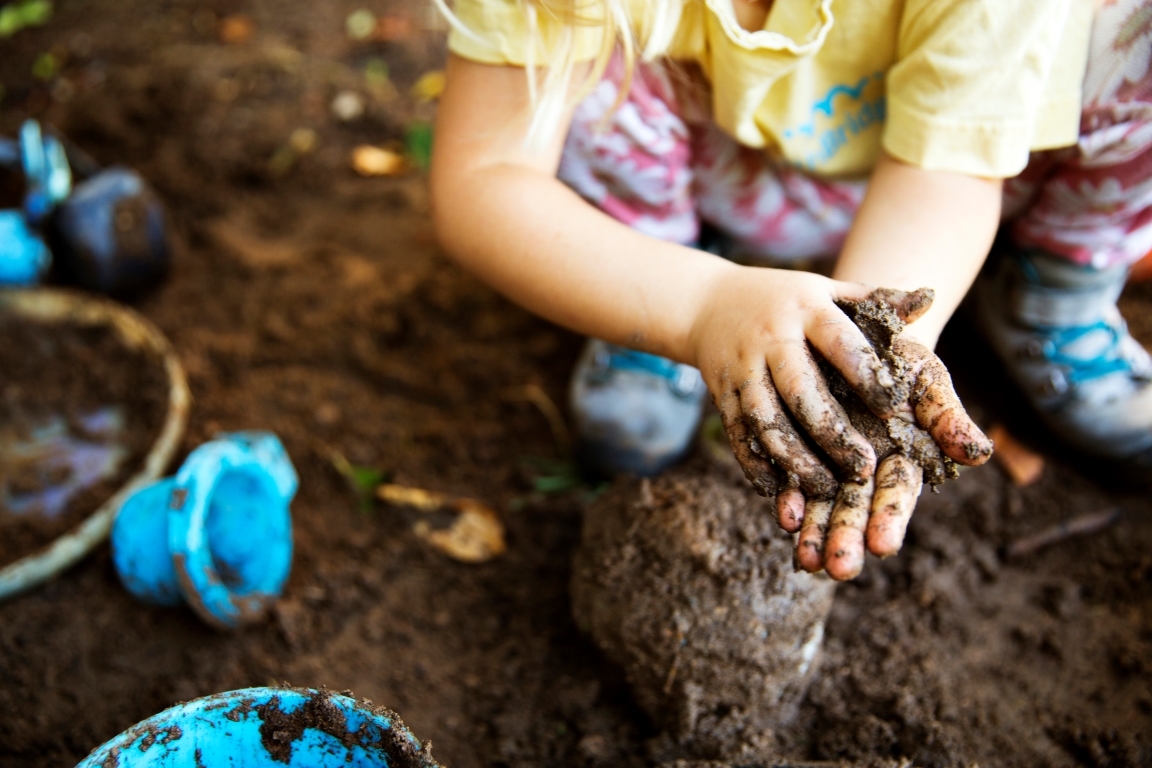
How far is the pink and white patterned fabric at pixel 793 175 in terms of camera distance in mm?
1400

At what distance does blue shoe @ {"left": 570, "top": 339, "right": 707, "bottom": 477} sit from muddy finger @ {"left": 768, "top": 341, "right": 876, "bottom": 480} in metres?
0.75

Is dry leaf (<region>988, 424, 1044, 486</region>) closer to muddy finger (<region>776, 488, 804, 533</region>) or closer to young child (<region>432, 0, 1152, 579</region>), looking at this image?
young child (<region>432, 0, 1152, 579</region>)

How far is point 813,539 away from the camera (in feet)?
3.18

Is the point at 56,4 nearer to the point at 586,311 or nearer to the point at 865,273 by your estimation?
the point at 586,311

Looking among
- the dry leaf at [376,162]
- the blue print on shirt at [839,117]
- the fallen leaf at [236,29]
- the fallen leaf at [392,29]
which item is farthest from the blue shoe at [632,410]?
the fallen leaf at [236,29]

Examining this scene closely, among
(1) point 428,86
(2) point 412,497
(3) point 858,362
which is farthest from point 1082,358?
(1) point 428,86

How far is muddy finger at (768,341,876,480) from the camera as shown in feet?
3.21

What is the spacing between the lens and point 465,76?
55.7 inches

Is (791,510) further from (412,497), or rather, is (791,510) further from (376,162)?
(376,162)

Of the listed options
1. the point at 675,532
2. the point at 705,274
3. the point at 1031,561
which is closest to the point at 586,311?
the point at 705,274

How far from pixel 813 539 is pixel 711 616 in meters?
0.34

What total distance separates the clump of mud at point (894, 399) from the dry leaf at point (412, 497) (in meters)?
0.93

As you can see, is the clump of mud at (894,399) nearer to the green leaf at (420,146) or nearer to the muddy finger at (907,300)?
the muddy finger at (907,300)

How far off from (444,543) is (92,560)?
643 mm
